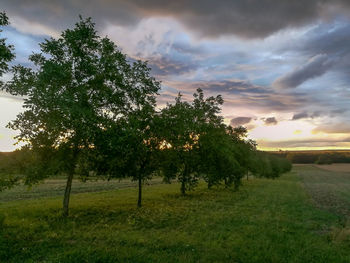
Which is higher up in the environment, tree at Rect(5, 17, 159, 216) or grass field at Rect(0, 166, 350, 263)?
tree at Rect(5, 17, 159, 216)

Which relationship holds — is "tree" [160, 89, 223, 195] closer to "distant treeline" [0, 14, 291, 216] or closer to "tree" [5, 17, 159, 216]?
"distant treeline" [0, 14, 291, 216]

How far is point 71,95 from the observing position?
1708 centimetres

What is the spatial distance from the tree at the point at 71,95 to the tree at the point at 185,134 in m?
5.81

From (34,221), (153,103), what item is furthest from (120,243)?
(153,103)

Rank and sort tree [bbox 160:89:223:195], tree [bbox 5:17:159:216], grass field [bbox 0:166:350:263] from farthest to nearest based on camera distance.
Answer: tree [bbox 160:89:223:195]
tree [bbox 5:17:159:216]
grass field [bbox 0:166:350:263]

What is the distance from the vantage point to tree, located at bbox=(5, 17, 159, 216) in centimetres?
1652

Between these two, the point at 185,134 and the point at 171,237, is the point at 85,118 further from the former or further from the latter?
the point at 185,134

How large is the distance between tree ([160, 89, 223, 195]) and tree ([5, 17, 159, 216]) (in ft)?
19.1

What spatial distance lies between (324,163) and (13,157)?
8372 inches

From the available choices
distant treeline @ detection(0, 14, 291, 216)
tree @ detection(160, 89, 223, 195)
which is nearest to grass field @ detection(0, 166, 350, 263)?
distant treeline @ detection(0, 14, 291, 216)

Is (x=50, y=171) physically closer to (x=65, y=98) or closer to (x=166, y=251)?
(x=65, y=98)

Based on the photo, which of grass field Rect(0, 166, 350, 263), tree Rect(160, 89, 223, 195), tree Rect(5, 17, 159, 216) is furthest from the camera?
tree Rect(160, 89, 223, 195)

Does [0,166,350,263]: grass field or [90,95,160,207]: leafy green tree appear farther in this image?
[90,95,160,207]: leafy green tree

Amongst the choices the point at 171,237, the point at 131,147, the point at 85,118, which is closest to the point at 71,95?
the point at 85,118
